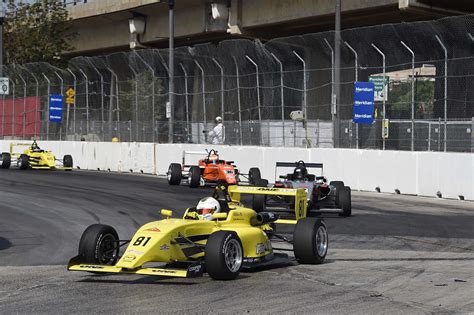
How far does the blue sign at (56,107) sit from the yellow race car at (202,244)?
30.8 m

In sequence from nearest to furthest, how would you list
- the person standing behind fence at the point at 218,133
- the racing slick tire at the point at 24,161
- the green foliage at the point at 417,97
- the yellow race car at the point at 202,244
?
the yellow race car at the point at 202,244, the green foliage at the point at 417,97, the person standing behind fence at the point at 218,133, the racing slick tire at the point at 24,161

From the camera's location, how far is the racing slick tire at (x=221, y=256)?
411 inches

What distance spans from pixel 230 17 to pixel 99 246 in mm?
33103

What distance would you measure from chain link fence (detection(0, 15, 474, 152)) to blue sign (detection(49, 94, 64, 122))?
36cm

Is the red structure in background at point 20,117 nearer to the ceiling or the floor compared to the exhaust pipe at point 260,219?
nearer to the ceiling

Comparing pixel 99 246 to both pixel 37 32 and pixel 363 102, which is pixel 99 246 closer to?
pixel 363 102

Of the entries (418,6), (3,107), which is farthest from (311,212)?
(3,107)

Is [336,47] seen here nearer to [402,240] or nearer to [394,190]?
[394,190]

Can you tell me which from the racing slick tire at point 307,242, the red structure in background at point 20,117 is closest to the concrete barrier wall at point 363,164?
the racing slick tire at point 307,242

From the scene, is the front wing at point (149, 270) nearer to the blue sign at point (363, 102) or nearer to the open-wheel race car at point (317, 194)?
the open-wheel race car at point (317, 194)

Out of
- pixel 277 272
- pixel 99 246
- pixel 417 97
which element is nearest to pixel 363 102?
pixel 417 97

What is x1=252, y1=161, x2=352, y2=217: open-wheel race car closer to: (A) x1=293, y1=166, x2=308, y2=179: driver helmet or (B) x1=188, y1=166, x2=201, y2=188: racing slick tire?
(A) x1=293, y1=166, x2=308, y2=179: driver helmet

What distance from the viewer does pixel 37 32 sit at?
59.5 m

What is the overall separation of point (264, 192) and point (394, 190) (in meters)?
10.6
